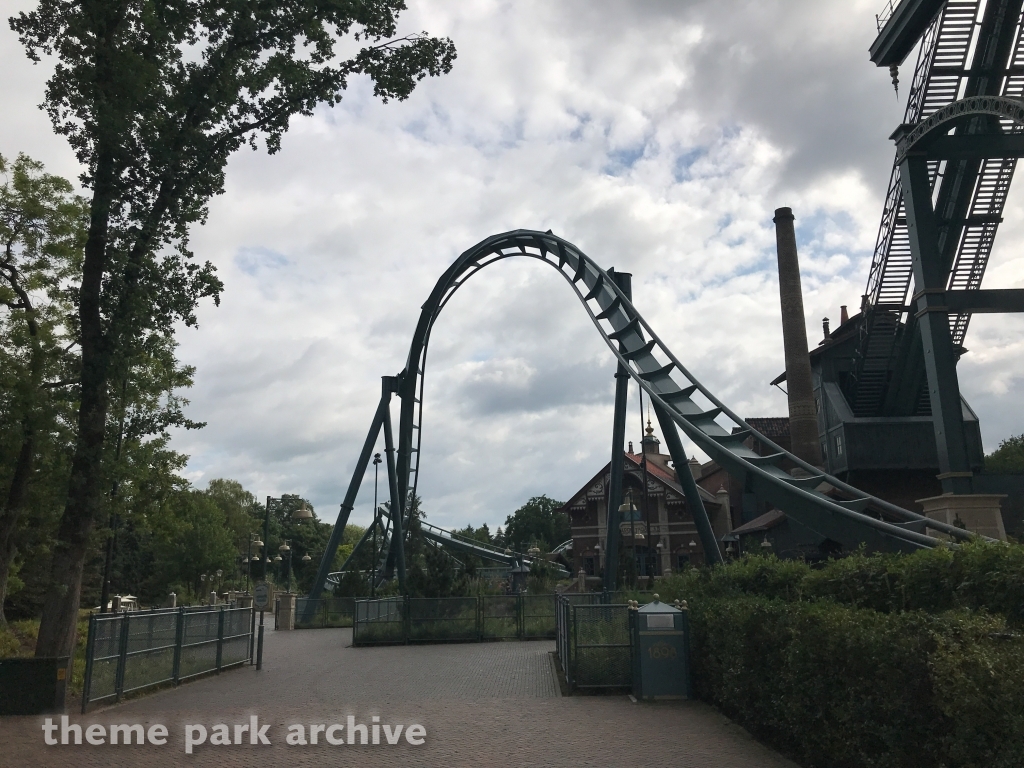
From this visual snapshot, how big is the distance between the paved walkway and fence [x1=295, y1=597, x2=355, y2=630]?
50.4 ft

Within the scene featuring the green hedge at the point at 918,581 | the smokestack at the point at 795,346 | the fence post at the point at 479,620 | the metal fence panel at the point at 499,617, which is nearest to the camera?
the green hedge at the point at 918,581

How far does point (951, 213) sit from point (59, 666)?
2762 cm

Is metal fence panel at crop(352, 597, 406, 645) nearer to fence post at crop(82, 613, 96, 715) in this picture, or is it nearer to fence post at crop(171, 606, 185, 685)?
fence post at crop(171, 606, 185, 685)

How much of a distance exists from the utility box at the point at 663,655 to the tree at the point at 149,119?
9.97 metres

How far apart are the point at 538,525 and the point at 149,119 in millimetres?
92424

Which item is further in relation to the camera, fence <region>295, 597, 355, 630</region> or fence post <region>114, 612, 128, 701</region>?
fence <region>295, 597, 355, 630</region>

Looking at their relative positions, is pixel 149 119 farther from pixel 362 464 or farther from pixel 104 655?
pixel 362 464

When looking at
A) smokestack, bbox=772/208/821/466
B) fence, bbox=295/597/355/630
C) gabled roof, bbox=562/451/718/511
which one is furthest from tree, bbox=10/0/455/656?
gabled roof, bbox=562/451/718/511

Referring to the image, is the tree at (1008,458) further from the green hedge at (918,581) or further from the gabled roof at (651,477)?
the green hedge at (918,581)

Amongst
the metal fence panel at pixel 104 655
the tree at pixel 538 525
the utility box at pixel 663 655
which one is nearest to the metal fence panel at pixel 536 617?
the utility box at pixel 663 655

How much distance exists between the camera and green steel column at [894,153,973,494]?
18828mm

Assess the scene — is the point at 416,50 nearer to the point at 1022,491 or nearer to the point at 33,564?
the point at 33,564

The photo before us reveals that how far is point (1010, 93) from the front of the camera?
23422 mm

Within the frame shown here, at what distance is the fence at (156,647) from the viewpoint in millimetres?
12688
